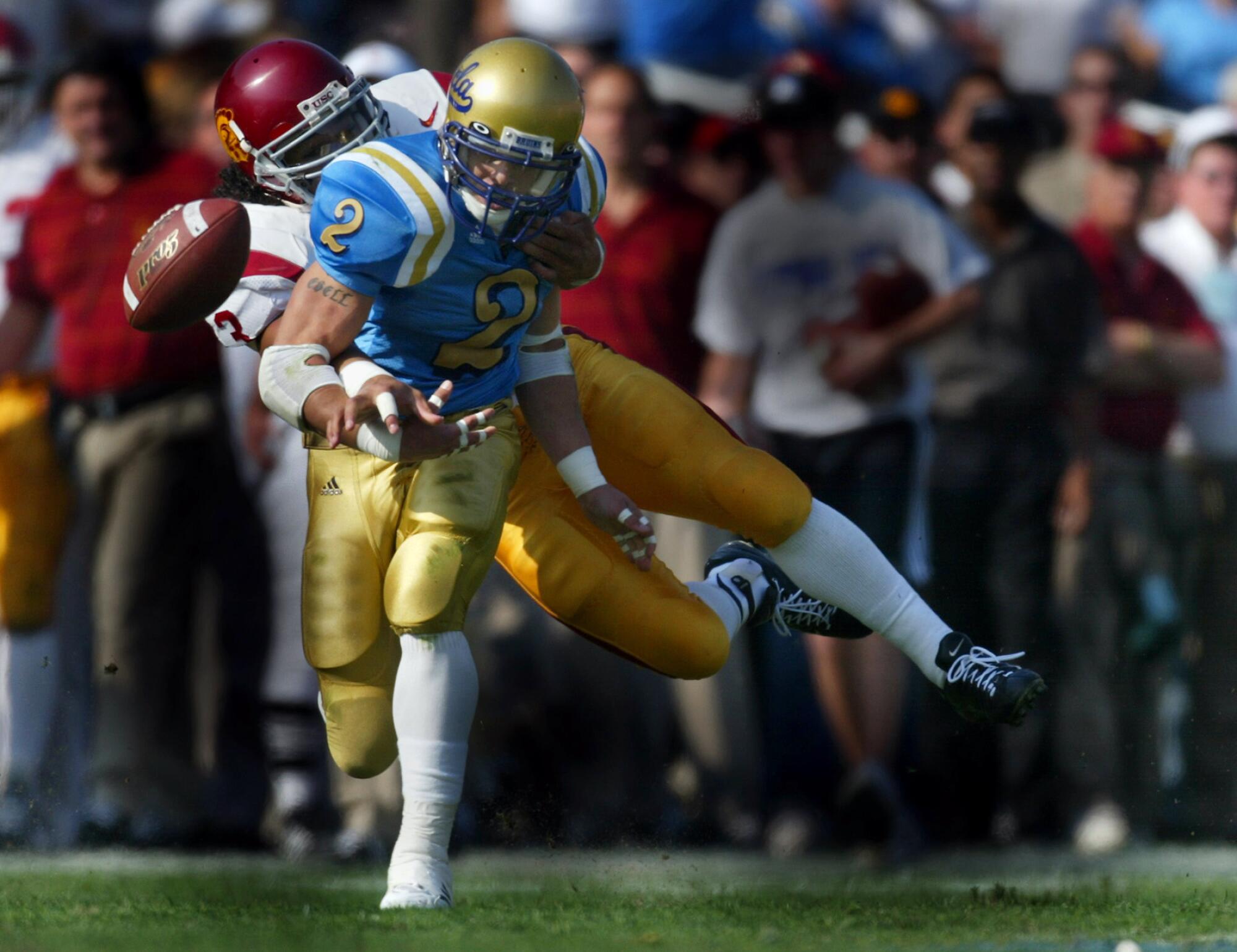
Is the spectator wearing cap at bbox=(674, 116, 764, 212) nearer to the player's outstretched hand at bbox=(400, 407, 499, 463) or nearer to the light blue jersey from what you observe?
the light blue jersey

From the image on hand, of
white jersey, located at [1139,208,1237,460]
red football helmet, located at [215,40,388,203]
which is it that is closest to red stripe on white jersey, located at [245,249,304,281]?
red football helmet, located at [215,40,388,203]

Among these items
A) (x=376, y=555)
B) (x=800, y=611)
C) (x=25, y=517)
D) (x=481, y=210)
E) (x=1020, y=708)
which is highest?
(x=481, y=210)

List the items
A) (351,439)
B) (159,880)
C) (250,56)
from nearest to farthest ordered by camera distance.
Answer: (351,439), (250,56), (159,880)

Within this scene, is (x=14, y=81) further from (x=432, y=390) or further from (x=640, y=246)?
(x=432, y=390)

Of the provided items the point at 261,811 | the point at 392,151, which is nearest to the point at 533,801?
the point at 261,811

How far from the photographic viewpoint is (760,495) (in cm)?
362

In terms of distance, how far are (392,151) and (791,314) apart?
1588mm

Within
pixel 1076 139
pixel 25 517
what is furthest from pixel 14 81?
pixel 1076 139

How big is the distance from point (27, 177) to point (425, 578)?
6.93 ft

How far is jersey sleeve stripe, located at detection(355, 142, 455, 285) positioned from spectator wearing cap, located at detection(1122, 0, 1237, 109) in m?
2.22

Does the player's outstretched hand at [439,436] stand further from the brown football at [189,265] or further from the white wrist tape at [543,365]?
the brown football at [189,265]

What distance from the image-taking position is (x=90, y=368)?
480 cm

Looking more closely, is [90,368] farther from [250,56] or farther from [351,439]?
[351,439]

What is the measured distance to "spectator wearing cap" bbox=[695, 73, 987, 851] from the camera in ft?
15.4
